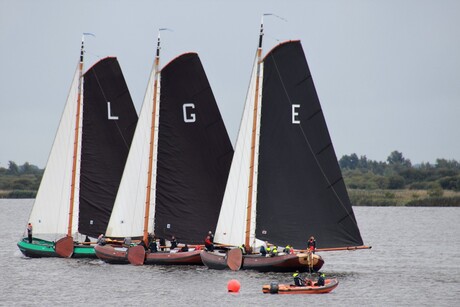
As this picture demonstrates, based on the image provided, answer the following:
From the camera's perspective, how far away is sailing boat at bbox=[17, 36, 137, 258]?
7988 centimetres

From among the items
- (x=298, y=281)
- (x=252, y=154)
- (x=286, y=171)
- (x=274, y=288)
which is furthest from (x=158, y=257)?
(x=298, y=281)

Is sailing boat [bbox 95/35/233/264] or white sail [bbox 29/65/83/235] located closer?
sailing boat [bbox 95/35/233/264]

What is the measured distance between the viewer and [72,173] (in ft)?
261

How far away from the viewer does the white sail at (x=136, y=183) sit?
247 feet

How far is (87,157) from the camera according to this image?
3159 inches

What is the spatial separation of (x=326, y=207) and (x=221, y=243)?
251 inches

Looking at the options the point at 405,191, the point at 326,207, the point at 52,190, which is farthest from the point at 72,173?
the point at 405,191

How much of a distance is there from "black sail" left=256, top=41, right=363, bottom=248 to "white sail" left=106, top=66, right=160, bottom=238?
933cm

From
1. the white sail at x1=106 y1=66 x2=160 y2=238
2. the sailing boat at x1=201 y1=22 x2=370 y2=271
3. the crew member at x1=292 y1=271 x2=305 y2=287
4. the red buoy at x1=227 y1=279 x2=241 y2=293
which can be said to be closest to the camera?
the crew member at x1=292 y1=271 x2=305 y2=287

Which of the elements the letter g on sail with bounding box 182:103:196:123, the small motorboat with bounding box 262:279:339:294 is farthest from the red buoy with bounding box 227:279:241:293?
the letter g on sail with bounding box 182:103:196:123

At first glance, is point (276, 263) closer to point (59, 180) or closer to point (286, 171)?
point (286, 171)

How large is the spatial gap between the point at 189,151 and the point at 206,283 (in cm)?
1090

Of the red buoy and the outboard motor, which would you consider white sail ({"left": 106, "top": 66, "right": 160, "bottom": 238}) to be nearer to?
the red buoy

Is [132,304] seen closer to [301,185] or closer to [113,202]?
[301,185]
